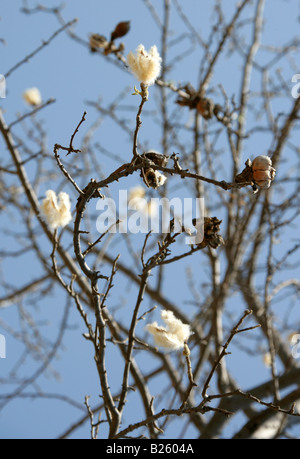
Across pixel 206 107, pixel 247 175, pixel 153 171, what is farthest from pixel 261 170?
pixel 206 107

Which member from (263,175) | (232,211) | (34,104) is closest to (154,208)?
(232,211)

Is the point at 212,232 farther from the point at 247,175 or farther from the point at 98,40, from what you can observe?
the point at 98,40

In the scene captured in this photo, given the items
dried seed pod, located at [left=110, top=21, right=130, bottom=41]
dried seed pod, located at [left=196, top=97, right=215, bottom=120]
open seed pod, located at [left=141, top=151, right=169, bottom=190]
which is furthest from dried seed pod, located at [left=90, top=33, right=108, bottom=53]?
open seed pod, located at [left=141, top=151, right=169, bottom=190]

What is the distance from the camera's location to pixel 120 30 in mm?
1977

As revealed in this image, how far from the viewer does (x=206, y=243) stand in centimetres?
125

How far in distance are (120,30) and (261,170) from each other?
1170mm

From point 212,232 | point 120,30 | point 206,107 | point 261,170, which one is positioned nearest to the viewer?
point 261,170

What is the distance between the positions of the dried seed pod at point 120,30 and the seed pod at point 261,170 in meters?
1.13

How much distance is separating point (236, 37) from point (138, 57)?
7.29 ft

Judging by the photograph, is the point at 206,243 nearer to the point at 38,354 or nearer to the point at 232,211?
the point at 232,211

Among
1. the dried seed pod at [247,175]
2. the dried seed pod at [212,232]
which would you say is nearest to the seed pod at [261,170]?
the dried seed pod at [247,175]

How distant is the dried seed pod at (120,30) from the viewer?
1950 millimetres

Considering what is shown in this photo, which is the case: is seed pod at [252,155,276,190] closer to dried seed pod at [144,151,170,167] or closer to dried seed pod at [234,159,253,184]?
dried seed pod at [234,159,253,184]

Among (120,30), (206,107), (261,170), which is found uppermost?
(120,30)
